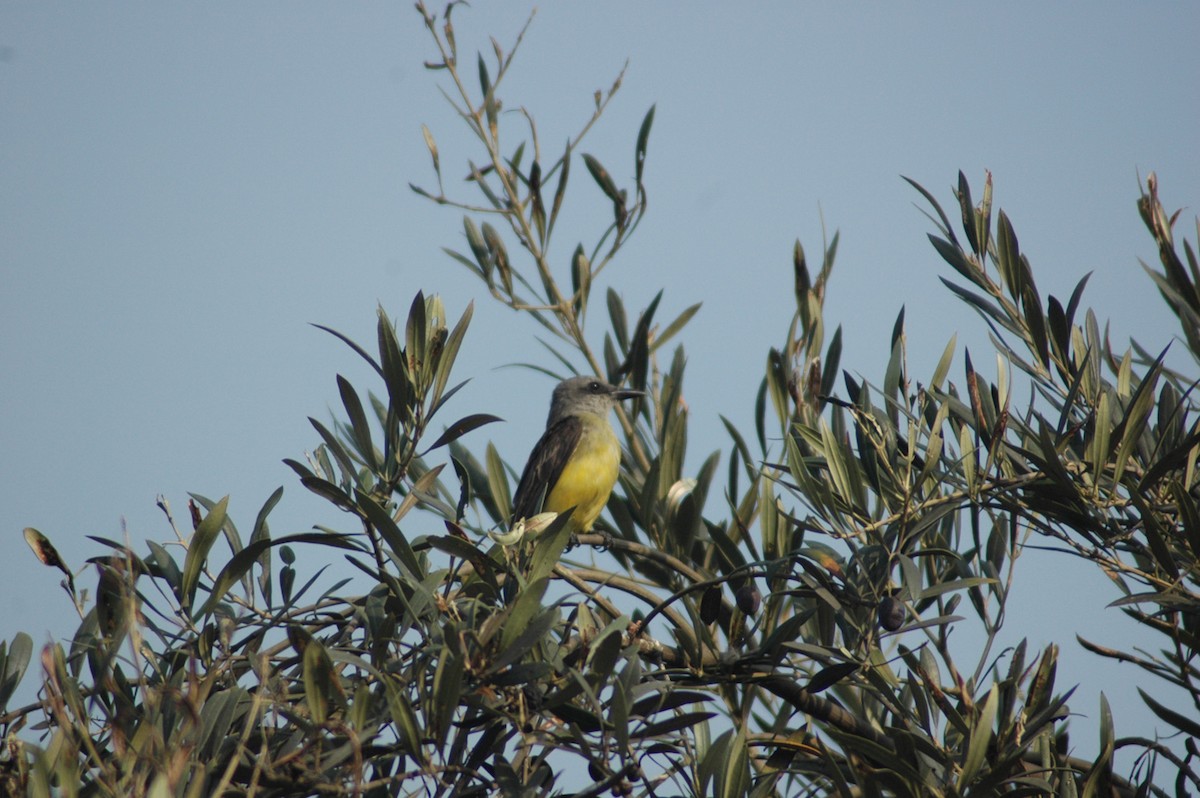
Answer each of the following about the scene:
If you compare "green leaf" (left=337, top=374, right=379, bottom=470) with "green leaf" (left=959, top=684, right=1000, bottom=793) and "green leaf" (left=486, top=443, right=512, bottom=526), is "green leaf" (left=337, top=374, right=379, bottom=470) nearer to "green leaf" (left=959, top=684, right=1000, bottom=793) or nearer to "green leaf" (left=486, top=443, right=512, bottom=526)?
"green leaf" (left=486, top=443, right=512, bottom=526)

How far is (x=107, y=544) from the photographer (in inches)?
99.0

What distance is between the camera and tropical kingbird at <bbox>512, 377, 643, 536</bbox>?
20.6 ft

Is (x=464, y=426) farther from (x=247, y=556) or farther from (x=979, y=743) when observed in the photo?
(x=979, y=743)

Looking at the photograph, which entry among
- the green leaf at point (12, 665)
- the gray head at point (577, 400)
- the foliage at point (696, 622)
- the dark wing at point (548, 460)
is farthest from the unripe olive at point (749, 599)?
the gray head at point (577, 400)

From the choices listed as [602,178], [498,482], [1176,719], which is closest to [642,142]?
[602,178]

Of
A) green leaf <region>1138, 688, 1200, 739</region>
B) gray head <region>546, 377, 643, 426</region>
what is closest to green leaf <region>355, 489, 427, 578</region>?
green leaf <region>1138, 688, 1200, 739</region>

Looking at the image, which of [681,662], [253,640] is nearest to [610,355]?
[681,662]

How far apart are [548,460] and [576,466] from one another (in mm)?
225

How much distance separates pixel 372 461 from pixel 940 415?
1327 mm

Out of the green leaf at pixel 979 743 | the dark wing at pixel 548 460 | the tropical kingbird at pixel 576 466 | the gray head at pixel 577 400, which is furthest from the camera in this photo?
the gray head at pixel 577 400

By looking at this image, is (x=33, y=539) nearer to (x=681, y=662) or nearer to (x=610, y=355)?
(x=681, y=662)

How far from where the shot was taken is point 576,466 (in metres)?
6.59

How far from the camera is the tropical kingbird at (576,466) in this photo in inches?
247

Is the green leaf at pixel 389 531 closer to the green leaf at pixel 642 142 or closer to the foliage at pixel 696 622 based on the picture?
the foliage at pixel 696 622
